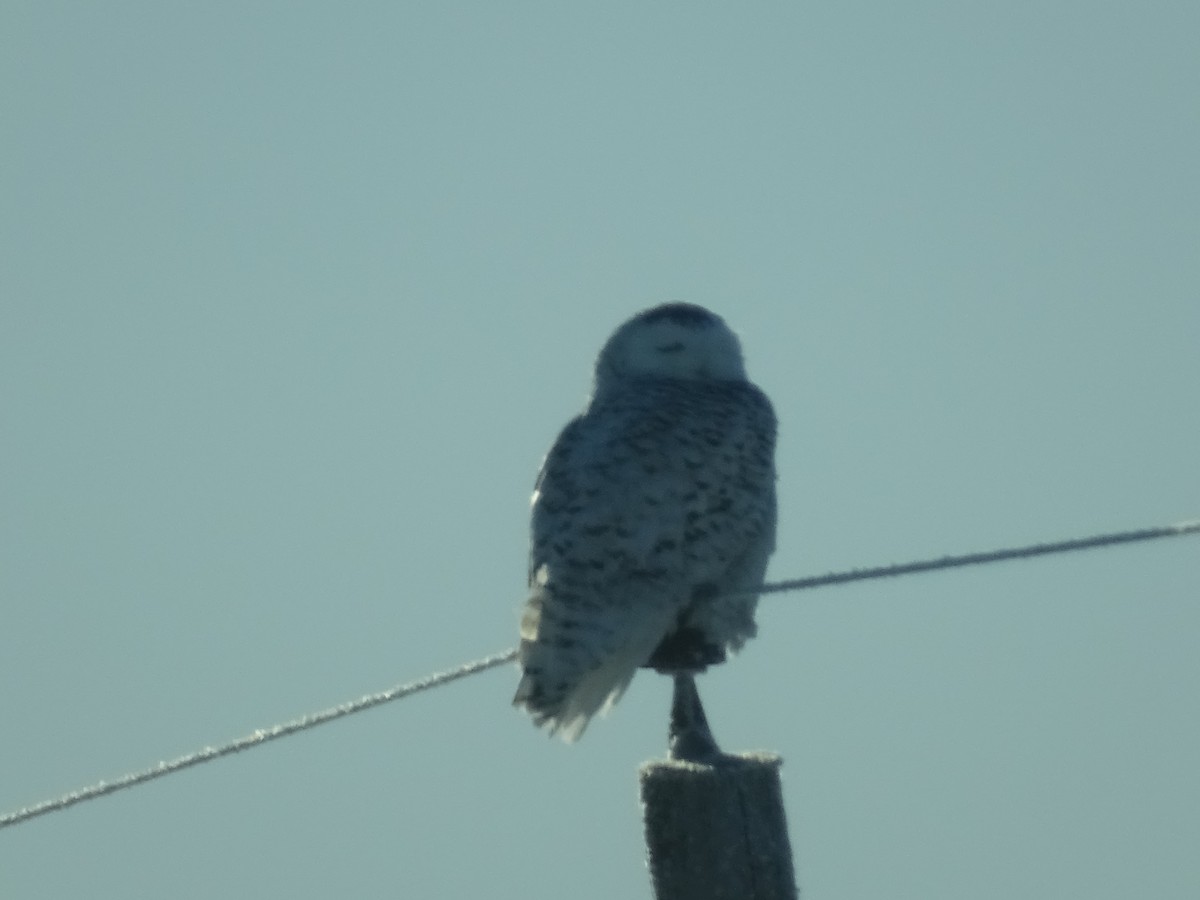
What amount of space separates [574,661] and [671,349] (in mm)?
2161

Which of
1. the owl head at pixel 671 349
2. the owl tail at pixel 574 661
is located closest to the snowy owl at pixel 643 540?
the owl tail at pixel 574 661

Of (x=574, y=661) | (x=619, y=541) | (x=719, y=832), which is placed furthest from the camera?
(x=619, y=541)

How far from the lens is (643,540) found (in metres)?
6.65

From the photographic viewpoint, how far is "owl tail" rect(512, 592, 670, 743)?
6191mm

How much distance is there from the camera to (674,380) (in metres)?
7.82

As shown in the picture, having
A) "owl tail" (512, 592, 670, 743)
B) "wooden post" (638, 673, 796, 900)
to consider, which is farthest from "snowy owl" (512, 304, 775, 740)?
"wooden post" (638, 673, 796, 900)

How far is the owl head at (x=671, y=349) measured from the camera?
802 centimetres

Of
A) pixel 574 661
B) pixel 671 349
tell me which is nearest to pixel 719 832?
pixel 574 661

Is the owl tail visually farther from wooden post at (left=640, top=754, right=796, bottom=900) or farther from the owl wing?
wooden post at (left=640, top=754, right=796, bottom=900)

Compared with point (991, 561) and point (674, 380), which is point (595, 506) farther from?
point (991, 561)

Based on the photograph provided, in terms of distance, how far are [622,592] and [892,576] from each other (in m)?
1.75

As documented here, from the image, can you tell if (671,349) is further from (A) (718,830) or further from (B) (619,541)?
(A) (718,830)

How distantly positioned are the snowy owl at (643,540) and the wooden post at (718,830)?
2.83 ft

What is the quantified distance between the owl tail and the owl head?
1.76 m
